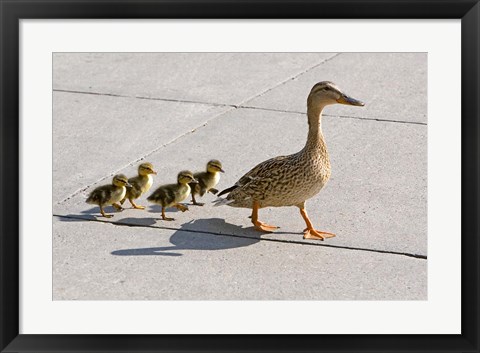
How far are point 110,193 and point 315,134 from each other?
1.67m

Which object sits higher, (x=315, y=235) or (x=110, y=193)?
(x=110, y=193)

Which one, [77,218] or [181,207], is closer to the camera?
[77,218]

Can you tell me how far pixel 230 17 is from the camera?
21.0 ft

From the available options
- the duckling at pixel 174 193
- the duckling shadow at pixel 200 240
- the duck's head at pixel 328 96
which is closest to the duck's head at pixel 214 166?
the duckling at pixel 174 193

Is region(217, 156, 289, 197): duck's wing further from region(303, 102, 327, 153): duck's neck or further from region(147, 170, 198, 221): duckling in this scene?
region(147, 170, 198, 221): duckling

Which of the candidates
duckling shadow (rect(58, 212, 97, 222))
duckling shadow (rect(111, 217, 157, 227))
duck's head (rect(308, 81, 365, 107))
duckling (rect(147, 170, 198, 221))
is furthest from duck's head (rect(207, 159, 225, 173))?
duck's head (rect(308, 81, 365, 107))

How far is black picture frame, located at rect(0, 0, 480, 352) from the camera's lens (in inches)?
247

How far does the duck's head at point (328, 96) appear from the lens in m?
8.05

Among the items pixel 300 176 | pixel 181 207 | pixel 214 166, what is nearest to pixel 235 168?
pixel 214 166

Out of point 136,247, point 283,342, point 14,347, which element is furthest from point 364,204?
point 14,347

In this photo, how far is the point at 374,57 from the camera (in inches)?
493

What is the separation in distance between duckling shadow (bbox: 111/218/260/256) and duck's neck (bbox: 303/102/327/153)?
0.78 m

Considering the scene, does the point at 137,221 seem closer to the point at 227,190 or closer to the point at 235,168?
the point at 227,190

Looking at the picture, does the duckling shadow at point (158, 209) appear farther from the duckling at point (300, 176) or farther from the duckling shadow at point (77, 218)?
the duckling at point (300, 176)
